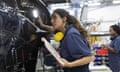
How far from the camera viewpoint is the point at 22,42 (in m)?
2.37

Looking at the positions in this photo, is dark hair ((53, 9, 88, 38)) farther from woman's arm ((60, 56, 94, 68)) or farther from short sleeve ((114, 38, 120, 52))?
short sleeve ((114, 38, 120, 52))

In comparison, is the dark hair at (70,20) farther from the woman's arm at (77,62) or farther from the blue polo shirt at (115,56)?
the blue polo shirt at (115,56)

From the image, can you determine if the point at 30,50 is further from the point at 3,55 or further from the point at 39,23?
the point at 3,55

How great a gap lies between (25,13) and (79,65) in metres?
0.87

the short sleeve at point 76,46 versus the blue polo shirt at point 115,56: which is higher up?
the short sleeve at point 76,46

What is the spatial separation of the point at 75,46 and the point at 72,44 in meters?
0.03

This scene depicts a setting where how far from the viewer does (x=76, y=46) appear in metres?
2.13

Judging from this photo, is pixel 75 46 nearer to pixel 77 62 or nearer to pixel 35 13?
pixel 77 62

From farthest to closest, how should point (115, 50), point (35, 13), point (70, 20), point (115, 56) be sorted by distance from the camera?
point (115, 56)
point (115, 50)
point (35, 13)
point (70, 20)

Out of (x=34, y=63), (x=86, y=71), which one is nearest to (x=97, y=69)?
(x=34, y=63)

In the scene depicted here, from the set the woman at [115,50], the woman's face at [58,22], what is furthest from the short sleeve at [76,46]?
the woman at [115,50]

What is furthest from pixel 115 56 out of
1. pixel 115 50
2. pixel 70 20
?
pixel 70 20

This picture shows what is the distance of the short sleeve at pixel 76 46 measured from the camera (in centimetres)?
213

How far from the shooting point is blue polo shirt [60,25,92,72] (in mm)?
2133
